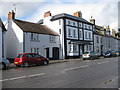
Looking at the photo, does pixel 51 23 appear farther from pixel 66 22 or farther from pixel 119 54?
pixel 119 54

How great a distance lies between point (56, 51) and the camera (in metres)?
31.2

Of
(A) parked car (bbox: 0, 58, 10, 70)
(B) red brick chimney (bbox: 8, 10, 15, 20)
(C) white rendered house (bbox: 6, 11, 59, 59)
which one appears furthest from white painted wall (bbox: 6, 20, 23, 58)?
(A) parked car (bbox: 0, 58, 10, 70)

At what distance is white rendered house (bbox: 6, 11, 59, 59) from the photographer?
24.7m

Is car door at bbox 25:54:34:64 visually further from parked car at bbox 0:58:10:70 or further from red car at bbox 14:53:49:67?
parked car at bbox 0:58:10:70

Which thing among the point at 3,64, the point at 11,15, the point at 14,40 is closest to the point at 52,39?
the point at 14,40

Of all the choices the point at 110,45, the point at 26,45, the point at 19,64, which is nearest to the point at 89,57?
the point at 26,45

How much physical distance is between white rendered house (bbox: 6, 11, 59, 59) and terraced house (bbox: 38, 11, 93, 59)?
7.22 ft

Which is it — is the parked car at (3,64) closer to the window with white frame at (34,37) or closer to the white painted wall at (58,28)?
the window with white frame at (34,37)

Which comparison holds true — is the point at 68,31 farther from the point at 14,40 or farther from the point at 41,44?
the point at 14,40

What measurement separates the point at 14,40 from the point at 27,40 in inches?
118

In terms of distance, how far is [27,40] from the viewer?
24875 mm

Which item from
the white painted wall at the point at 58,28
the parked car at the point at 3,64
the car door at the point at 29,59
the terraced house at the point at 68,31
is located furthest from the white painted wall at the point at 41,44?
the parked car at the point at 3,64

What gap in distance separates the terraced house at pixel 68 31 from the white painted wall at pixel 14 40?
29.9ft

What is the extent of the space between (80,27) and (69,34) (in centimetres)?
465
